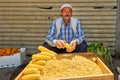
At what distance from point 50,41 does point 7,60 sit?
1.82 metres

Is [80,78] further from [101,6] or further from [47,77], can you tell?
[101,6]

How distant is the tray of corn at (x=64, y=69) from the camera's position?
11.2 feet

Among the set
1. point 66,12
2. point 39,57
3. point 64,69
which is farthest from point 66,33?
point 64,69

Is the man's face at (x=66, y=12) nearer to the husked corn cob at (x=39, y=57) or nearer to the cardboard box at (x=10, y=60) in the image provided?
the husked corn cob at (x=39, y=57)

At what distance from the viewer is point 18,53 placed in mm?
6727

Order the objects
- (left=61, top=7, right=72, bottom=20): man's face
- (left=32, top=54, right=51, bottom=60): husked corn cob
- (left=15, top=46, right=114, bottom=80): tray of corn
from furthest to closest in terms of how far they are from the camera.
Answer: (left=61, top=7, right=72, bottom=20): man's face < (left=32, top=54, right=51, bottom=60): husked corn cob < (left=15, top=46, right=114, bottom=80): tray of corn

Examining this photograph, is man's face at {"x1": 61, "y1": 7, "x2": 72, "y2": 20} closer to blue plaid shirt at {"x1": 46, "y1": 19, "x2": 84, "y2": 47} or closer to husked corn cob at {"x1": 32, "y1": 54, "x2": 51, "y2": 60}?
blue plaid shirt at {"x1": 46, "y1": 19, "x2": 84, "y2": 47}

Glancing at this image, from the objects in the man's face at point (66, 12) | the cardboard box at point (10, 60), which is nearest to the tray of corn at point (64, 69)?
the man's face at point (66, 12)

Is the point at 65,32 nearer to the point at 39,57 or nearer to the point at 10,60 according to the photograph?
the point at 39,57

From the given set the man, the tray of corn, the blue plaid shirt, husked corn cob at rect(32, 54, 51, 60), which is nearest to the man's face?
the man

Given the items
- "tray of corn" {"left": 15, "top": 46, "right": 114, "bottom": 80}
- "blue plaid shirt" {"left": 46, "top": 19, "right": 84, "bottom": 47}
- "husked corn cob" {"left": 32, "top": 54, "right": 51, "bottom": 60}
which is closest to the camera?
"tray of corn" {"left": 15, "top": 46, "right": 114, "bottom": 80}

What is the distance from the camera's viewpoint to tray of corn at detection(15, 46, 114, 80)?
3.42 metres

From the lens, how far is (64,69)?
12.1ft

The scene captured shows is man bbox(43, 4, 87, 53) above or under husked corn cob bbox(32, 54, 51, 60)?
→ above
